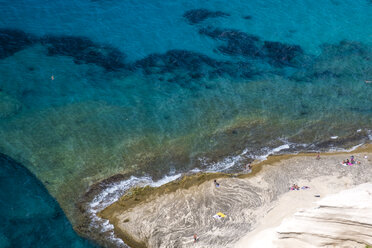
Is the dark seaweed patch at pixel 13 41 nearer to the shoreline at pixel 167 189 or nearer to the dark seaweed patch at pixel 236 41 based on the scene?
the dark seaweed patch at pixel 236 41

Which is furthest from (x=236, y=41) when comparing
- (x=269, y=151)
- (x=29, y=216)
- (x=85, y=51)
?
(x=29, y=216)

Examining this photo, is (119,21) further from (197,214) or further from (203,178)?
(197,214)

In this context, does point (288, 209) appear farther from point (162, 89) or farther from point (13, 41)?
point (13, 41)

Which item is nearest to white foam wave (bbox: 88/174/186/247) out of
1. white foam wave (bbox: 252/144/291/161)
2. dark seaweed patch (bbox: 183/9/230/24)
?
white foam wave (bbox: 252/144/291/161)

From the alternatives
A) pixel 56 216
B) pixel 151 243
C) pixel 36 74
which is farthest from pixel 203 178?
pixel 36 74

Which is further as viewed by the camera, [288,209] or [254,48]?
A: [254,48]

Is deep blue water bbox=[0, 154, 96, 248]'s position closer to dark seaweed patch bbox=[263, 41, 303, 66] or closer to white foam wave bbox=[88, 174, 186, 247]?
white foam wave bbox=[88, 174, 186, 247]

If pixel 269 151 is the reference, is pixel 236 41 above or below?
above

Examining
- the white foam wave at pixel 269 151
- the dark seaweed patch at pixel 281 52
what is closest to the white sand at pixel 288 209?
the white foam wave at pixel 269 151
